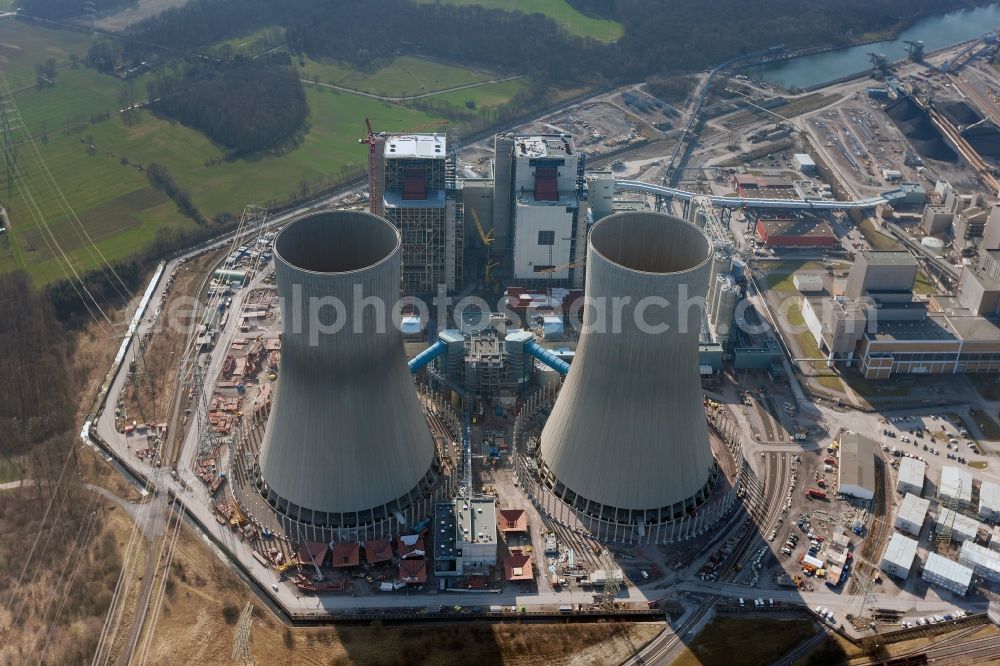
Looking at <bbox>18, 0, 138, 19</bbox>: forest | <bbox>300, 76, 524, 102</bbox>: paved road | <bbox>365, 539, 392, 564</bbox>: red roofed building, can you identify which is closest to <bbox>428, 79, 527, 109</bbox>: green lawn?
<bbox>300, 76, 524, 102</bbox>: paved road

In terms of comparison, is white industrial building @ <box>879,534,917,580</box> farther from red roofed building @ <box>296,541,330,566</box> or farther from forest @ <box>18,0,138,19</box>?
forest @ <box>18,0,138,19</box>

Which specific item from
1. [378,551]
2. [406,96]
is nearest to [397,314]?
[378,551]

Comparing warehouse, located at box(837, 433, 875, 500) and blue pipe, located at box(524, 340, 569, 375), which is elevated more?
blue pipe, located at box(524, 340, 569, 375)

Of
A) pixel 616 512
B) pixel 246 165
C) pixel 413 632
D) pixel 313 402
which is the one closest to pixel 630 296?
pixel 616 512

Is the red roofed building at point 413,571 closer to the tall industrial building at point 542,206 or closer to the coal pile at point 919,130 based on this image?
the tall industrial building at point 542,206

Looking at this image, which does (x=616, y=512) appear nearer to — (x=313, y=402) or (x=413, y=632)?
(x=413, y=632)

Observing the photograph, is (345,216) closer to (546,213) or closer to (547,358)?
(547,358)
